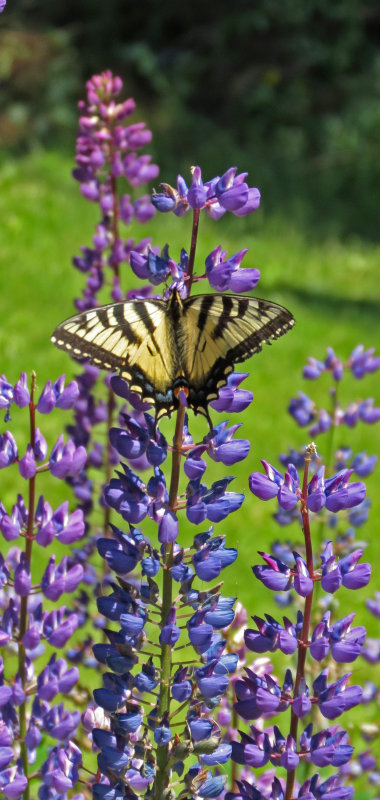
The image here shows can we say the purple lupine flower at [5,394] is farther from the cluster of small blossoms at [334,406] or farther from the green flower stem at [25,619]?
the cluster of small blossoms at [334,406]

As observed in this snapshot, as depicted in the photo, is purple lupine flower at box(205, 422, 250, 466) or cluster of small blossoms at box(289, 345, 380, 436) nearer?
purple lupine flower at box(205, 422, 250, 466)

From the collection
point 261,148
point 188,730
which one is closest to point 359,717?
point 188,730

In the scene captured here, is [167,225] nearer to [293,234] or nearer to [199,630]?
[293,234]

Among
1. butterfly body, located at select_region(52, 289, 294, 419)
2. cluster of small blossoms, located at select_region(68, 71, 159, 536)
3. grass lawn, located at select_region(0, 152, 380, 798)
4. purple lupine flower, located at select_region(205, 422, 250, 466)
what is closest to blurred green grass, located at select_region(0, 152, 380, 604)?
grass lawn, located at select_region(0, 152, 380, 798)

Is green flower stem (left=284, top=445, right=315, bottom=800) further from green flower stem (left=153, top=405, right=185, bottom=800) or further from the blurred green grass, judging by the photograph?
the blurred green grass

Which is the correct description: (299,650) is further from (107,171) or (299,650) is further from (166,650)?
(107,171)

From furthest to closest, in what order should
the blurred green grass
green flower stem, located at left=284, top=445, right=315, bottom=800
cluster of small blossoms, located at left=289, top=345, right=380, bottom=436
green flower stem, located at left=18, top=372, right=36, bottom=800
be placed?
1. the blurred green grass
2. cluster of small blossoms, located at left=289, top=345, right=380, bottom=436
3. green flower stem, located at left=18, top=372, right=36, bottom=800
4. green flower stem, located at left=284, top=445, right=315, bottom=800


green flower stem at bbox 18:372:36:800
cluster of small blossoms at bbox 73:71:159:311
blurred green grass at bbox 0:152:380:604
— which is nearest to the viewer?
green flower stem at bbox 18:372:36:800
